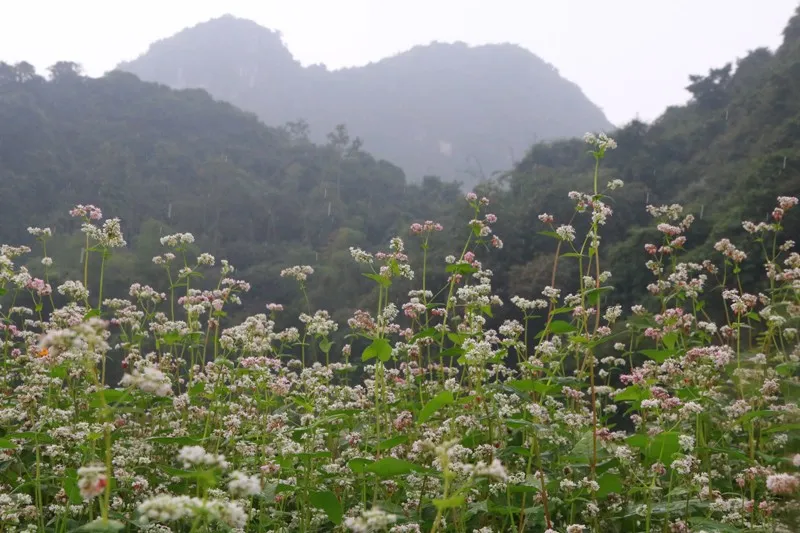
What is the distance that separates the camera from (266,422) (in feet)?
15.0

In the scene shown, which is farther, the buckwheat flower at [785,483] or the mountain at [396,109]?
the mountain at [396,109]

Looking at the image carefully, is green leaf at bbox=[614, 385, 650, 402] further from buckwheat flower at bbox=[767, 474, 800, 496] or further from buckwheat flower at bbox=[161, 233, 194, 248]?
buckwheat flower at bbox=[161, 233, 194, 248]

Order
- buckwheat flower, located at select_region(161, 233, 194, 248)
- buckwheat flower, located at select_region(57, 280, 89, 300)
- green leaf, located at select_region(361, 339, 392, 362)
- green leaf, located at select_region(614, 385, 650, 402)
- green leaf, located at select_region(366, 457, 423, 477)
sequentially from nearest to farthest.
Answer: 1. green leaf, located at select_region(366, 457, 423, 477)
2. green leaf, located at select_region(361, 339, 392, 362)
3. green leaf, located at select_region(614, 385, 650, 402)
4. buckwheat flower, located at select_region(57, 280, 89, 300)
5. buckwheat flower, located at select_region(161, 233, 194, 248)

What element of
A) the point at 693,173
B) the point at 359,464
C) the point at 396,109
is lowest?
the point at 359,464

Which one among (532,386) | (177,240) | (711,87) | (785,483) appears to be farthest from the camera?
(711,87)

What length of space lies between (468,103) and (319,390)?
643 feet

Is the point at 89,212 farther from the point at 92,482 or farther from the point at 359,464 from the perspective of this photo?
the point at 92,482

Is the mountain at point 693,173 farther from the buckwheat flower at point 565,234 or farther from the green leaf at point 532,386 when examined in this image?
the green leaf at point 532,386

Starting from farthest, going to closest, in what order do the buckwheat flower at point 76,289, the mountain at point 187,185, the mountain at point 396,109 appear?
1. the mountain at point 396,109
2. the mountain at point 187,185
3. the buckwheat flower at point 76,289

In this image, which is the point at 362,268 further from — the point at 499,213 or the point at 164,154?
the point at 164,154

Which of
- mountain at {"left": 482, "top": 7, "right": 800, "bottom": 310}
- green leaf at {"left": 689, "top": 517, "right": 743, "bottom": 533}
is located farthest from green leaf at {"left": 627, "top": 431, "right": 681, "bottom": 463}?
mountain at {"left": 482, "top": 7, "right": 800, "bottom": 310}

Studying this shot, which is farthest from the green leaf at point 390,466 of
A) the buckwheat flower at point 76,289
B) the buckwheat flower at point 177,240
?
the buckwheat flower at point 177,240

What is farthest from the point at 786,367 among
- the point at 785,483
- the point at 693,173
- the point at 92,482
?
the point at 693,173

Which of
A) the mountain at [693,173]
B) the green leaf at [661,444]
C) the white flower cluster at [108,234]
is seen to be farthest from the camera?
the mountain at [693,173]
